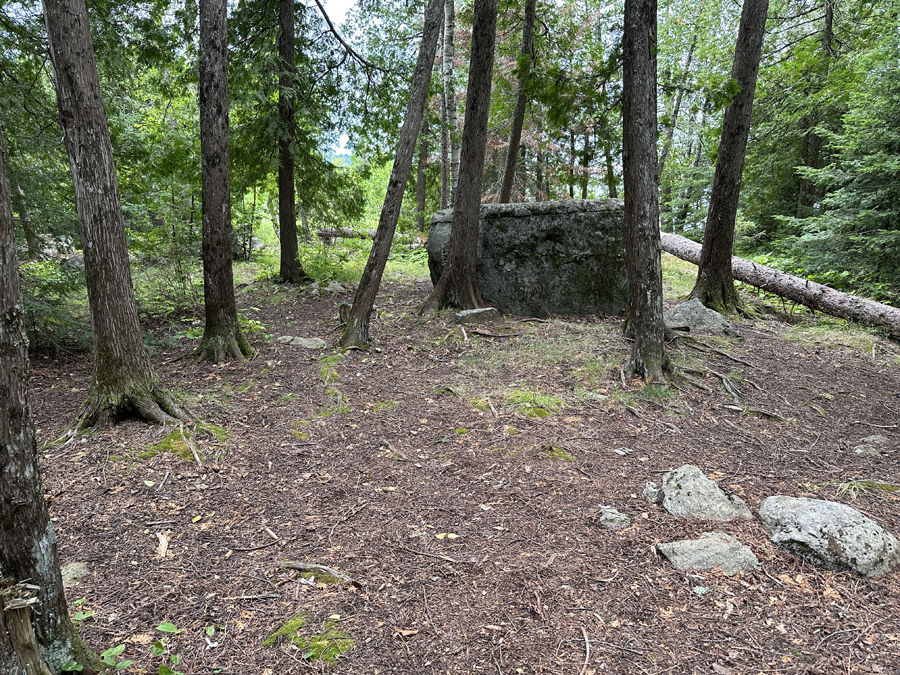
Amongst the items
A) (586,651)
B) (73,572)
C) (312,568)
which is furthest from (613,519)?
(73,572)

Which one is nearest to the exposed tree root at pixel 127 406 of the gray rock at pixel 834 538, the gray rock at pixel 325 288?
the gray rock at pixel 834 538

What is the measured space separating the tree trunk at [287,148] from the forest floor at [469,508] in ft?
14.6

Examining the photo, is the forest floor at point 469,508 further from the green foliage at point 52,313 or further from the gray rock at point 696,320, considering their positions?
the gray rock at point 696,320

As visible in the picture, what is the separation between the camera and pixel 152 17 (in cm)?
746

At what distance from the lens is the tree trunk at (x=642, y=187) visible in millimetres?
4957

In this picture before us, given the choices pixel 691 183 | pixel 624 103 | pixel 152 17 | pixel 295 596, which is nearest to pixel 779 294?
pixel 624 103

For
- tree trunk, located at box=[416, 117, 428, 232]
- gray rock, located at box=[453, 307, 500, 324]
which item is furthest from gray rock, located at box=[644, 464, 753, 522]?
tree trunk, located at box=[416, 117, 428, 232]

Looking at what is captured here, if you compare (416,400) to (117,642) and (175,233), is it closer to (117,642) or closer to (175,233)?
(117,642)

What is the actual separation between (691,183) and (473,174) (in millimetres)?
11180

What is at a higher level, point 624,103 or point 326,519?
point 624,103

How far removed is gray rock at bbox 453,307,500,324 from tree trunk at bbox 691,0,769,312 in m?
3.46

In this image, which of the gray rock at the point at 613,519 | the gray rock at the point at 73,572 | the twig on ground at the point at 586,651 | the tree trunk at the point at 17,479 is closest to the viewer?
the tree trunk at the point at 17,479

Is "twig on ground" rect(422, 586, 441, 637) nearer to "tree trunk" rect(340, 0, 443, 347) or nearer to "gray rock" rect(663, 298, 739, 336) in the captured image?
"tree trunk" rect(340, 0, 443, 347)


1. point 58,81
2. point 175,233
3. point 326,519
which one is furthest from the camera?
point 175,233
